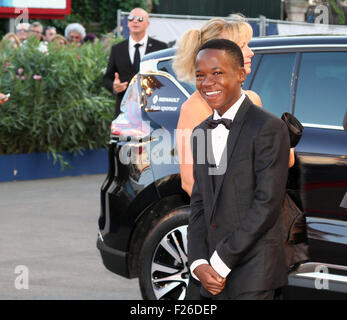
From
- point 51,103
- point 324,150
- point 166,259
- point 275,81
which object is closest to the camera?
point 324,150

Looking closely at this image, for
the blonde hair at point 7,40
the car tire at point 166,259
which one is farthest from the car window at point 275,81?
the blonde hair at point 7,40

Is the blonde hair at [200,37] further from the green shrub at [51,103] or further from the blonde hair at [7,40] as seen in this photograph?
the blonde hair at [7,40]

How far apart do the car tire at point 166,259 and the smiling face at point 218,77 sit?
221 centimetres

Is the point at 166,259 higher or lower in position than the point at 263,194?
lower

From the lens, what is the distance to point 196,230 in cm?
393

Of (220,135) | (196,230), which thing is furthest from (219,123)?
(196,230)

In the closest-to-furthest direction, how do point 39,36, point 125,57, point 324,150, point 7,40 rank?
point 324,150 → point 125,57 → point 7,40 → point 39,36

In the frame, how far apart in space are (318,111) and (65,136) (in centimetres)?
821

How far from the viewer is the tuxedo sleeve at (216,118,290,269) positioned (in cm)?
368

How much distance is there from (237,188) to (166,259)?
2.32 metres

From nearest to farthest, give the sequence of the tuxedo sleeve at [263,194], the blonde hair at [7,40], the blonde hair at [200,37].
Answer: the tuxedo sleeve at [263,194], the blonde hair at [200,37], the blonde hair at [7,40]

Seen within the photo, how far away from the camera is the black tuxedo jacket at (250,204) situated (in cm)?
369

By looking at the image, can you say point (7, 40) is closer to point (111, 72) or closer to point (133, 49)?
point (111, 72)

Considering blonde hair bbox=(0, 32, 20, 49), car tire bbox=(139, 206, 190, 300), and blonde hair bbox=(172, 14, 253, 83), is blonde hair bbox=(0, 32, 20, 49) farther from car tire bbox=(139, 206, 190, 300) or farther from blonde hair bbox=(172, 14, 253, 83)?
blonde hair bbox=(172, 14, 253, 83)
